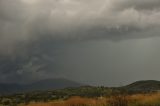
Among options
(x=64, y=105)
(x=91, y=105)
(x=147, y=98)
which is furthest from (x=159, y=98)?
(x=64, y=105)

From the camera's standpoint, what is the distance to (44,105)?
3111 cm

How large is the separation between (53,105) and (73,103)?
1.70m

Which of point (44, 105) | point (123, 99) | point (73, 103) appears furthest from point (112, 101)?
point (44, 105)

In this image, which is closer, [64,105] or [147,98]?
[64,105]

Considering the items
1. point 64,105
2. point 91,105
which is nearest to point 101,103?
point 91,105

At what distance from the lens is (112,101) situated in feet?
100

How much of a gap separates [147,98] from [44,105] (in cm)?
911

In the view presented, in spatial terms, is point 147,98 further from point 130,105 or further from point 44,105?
point 44,105

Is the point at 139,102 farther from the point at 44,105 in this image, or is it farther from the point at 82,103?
the point at 44,105

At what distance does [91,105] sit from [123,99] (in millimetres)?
2768

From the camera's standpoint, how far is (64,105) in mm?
29969

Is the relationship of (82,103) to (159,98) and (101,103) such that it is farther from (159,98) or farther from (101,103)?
(159,98)

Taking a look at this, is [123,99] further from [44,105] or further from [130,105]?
[44,105]

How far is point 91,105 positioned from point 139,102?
14.2 ft
